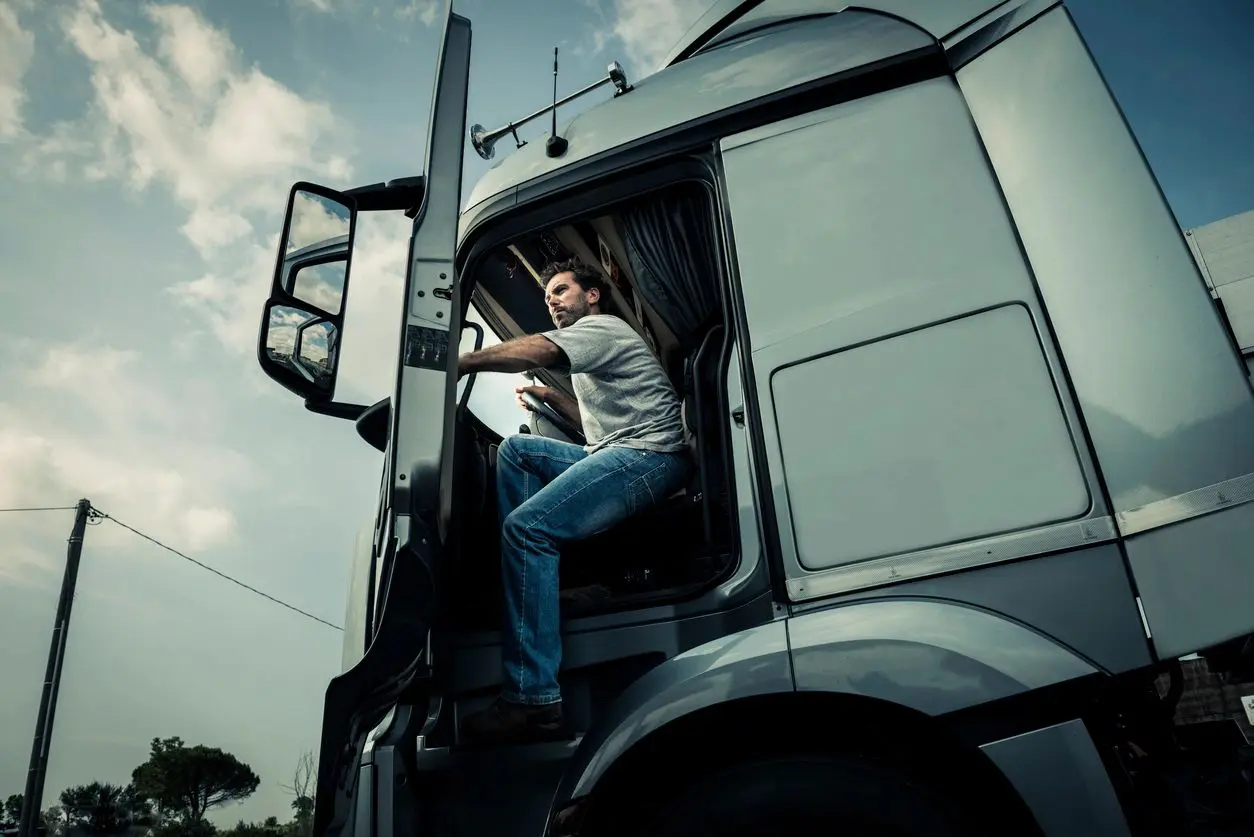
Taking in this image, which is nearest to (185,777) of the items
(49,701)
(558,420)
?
(49,701)

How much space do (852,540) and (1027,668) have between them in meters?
0.37

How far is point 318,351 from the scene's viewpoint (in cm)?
195

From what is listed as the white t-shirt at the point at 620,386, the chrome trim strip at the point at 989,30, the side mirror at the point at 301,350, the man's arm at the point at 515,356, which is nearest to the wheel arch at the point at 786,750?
the white t-shirt at the point at 620,386

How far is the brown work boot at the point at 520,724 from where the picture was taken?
1.76 metres

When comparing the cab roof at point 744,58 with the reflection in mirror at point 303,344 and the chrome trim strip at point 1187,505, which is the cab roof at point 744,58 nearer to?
the reflection in mirror at point 303,344

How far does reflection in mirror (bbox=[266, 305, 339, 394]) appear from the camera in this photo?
1868mm

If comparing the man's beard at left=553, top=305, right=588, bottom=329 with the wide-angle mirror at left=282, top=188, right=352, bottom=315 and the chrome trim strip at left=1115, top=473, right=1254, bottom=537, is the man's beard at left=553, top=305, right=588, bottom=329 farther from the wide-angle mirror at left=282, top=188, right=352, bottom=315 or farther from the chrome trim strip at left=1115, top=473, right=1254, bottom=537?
the chrome trim strip at left=1115, top=473, right=1254, bottom=537

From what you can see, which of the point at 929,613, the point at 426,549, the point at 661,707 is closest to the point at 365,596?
the point at 426,549

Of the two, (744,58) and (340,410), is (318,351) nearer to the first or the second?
(340,410)

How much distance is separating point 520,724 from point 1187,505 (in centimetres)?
142

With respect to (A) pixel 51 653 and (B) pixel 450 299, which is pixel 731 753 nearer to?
(B) pixel 450 299

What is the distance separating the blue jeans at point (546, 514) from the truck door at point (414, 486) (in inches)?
8.2

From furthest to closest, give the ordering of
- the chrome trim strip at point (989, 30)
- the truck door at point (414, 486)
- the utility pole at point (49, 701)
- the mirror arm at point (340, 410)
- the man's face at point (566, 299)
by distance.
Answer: the utility pole at point (49, 701)
the man's face at point (566, 299)
the mirror arm at point (340, 410)
the chrome trim strip at point (989, 30)
the truck door at point (414, 486)

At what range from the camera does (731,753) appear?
147 cm
